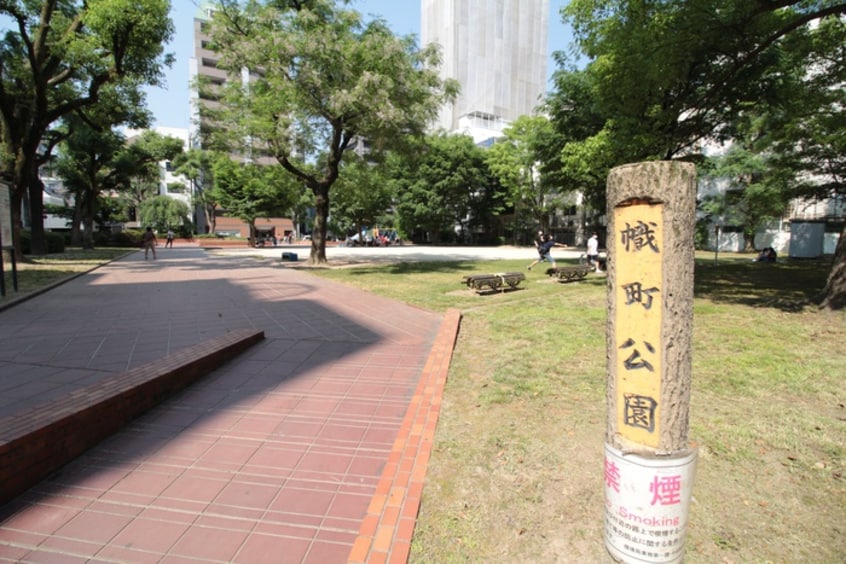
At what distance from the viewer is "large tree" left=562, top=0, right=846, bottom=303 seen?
27.0 ft

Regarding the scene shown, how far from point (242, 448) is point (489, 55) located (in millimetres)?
68731

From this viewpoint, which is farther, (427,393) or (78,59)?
(78,59)

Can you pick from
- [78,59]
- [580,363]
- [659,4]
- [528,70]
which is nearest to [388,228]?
[528,70]

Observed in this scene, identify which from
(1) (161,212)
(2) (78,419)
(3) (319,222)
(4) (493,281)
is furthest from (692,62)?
(1) (161,212)


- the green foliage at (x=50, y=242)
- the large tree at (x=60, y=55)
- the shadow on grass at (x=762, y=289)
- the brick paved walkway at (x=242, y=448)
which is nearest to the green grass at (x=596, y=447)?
the brick paved walkway at (x=242, y=448)

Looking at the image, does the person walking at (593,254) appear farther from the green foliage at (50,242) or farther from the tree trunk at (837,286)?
the green foliage at (50,242)

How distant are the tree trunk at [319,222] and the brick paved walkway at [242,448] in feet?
34.6

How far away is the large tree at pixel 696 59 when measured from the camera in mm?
8227

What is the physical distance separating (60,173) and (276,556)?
34.8 metres

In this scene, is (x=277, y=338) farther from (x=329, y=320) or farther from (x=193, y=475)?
(x=193, y=475)

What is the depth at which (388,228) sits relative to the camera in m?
58.1

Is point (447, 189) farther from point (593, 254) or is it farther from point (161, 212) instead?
point (593, 254)

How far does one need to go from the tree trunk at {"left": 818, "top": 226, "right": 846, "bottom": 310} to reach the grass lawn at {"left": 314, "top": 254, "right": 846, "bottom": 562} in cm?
82

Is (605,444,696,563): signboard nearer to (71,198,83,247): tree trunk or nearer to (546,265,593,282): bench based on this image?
(546,265,593,282): bench
